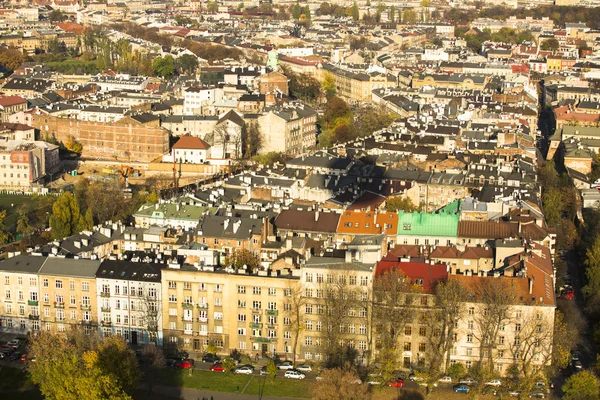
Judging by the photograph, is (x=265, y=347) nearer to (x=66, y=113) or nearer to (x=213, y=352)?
(x=213, y=352)

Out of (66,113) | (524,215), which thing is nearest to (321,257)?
(524,215)

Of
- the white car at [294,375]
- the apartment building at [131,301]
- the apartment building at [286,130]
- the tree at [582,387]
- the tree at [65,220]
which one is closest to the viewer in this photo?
the tree at [582,387]

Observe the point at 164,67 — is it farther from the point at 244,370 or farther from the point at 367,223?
the point at 244,370

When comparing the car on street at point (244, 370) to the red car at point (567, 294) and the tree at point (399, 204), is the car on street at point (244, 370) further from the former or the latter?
the tree at point (399, 204)

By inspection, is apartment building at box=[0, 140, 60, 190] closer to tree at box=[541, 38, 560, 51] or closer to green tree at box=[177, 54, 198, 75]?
green tree at box=[177, 54, 198, 75]

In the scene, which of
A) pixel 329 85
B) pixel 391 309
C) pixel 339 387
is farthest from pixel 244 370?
pixel 329 85

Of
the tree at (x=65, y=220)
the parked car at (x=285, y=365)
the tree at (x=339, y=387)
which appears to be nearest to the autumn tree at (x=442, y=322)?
the tree at (x=339, y=387)
